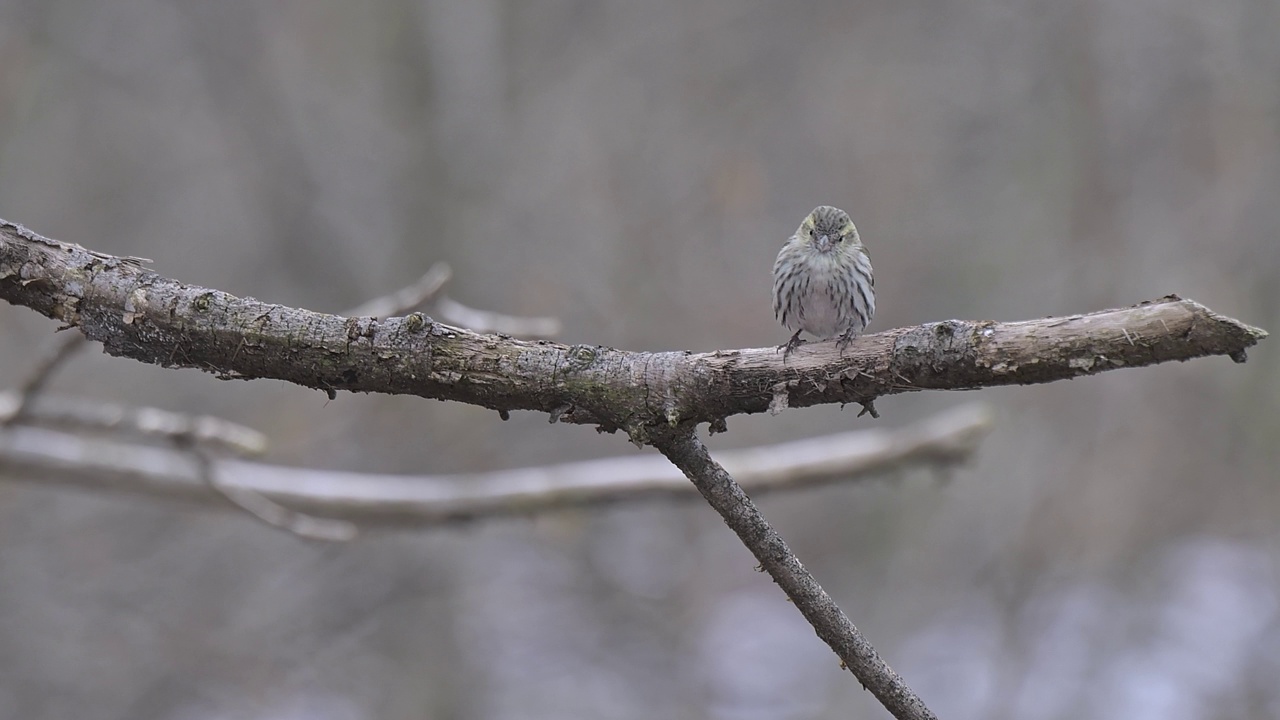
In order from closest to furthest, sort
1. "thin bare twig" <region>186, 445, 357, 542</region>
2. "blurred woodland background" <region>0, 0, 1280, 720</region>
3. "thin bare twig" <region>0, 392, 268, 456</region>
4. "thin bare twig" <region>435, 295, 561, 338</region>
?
1. "thin bare twig" <region>435, 295, 561, 338</region>
2. "thin bare twig" <region>0, 392, 268, 456</region>
3. "thin bare twig" <region>186, 445, 357, 542</region>
4. "blurred woodland background" <region>0, 0, 1280, 720</region>

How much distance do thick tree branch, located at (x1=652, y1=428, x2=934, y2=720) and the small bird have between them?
1964 mm

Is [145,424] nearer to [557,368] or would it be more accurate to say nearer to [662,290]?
[557,368]

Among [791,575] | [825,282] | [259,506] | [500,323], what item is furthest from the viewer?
[259,506]

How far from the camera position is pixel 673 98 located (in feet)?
38.6

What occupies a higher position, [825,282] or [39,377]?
[825,282]

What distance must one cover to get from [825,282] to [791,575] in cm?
226

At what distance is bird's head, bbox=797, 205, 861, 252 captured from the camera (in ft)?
15.0

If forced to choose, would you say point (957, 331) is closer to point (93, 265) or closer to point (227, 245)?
point (93, 265)

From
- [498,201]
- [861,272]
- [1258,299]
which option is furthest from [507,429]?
[1258,299]

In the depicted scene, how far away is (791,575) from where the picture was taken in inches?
89.0

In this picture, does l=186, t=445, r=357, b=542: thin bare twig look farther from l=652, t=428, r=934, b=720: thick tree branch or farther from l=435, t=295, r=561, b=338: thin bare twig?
l=652, t=428, r=934, b=720: thick tree branch

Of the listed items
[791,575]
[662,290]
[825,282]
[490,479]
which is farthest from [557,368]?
[662,290]

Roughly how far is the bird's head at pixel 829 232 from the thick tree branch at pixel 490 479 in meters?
1.93

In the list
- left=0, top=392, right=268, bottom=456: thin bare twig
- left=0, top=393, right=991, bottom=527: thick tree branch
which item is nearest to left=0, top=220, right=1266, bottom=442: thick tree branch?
left=0, top=392, right=268, bottom=456: thin bare twig
